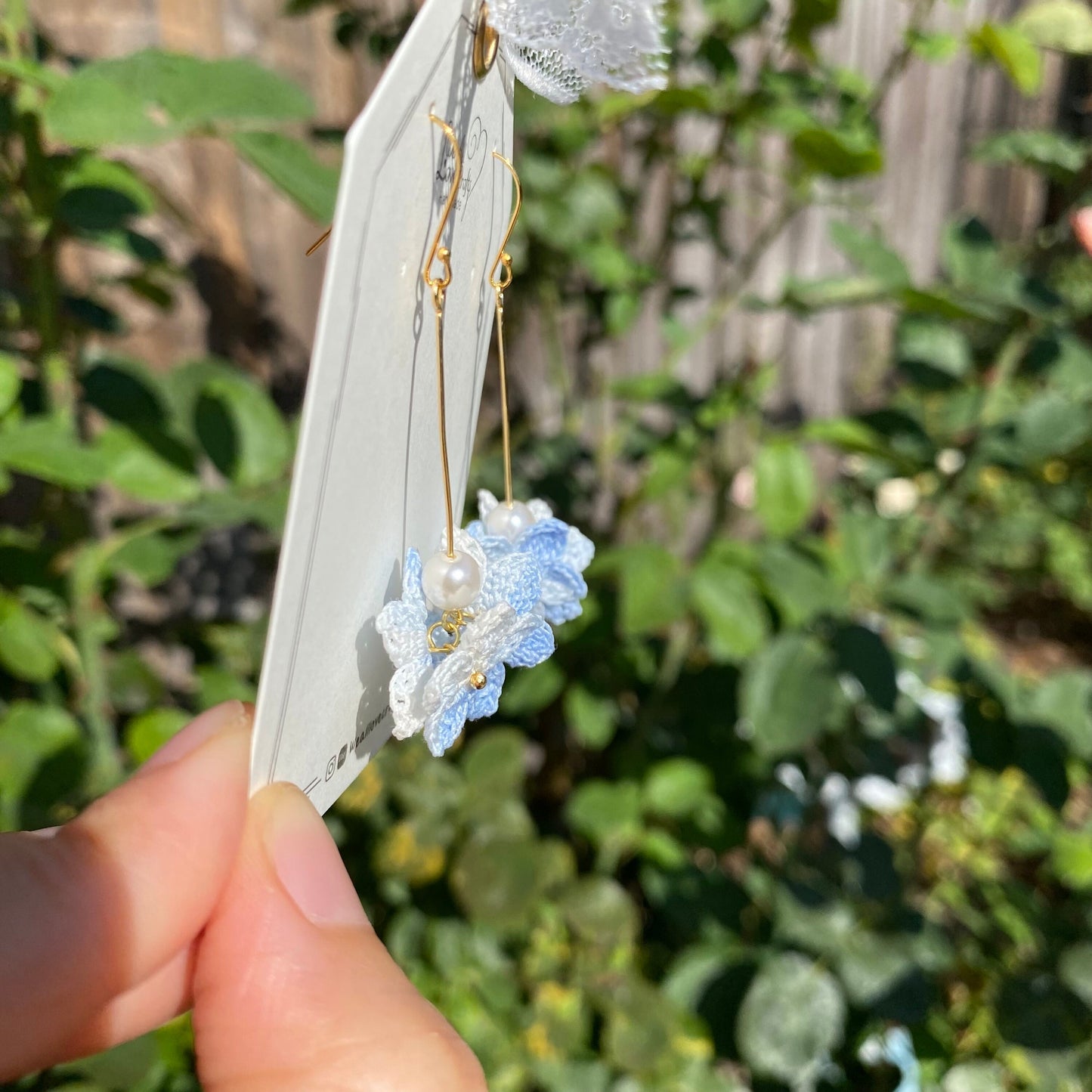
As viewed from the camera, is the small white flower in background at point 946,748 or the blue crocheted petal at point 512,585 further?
the small white flower in background at point 946,748

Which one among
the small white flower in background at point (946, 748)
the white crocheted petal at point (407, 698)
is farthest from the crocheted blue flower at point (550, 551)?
the small white flower in background at point (946, 748)

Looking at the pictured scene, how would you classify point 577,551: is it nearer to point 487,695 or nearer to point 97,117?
point 487,695

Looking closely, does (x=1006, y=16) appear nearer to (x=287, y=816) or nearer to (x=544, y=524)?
(x=544, y=524)

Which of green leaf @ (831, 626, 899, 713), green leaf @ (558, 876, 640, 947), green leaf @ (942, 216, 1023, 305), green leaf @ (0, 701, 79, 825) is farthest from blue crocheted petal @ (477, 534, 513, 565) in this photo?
green leaf @ (558, 876, 640, 947)

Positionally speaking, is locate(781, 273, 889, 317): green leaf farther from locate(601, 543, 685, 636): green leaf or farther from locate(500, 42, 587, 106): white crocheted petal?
locate(500, 42, 587, 106): white crocheted petal

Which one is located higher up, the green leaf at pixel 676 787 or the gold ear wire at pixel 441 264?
the gold ear wire at pixel 441 264

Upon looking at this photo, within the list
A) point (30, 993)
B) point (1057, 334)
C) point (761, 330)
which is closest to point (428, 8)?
point (30, 993)

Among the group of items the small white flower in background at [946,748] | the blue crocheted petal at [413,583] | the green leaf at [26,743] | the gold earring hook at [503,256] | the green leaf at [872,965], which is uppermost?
the gold earring hook at [503,256]

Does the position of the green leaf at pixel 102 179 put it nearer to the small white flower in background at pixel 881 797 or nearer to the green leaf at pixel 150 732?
the green leaf at pixel 150 732
